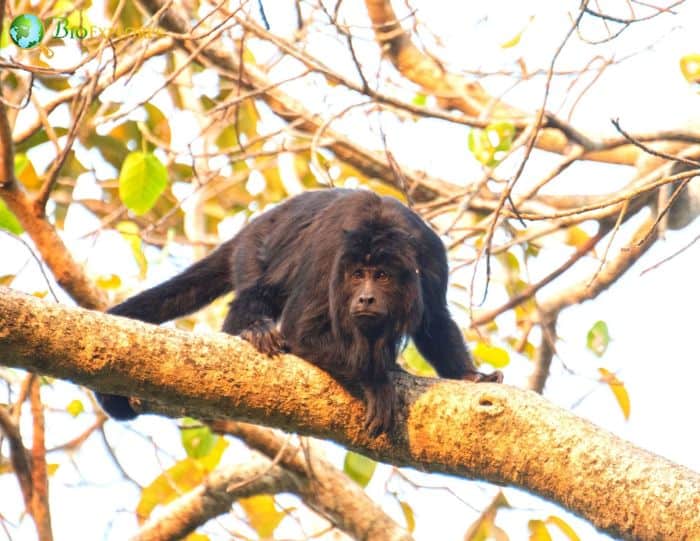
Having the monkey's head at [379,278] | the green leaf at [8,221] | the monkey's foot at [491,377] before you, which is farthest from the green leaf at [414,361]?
the green leaf at [8,221]

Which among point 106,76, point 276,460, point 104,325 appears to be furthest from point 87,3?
point 104,325

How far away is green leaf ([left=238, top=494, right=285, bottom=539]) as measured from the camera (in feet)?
17.9

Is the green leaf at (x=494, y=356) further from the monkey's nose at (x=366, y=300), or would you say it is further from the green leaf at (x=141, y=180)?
the green leaf at (x=141, y=180)

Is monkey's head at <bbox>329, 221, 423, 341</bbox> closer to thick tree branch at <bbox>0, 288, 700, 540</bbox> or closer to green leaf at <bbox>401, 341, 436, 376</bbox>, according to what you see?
thick tree branch at <bbox>0, 288, 700, 540</bbox>

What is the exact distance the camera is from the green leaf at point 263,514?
545 cm

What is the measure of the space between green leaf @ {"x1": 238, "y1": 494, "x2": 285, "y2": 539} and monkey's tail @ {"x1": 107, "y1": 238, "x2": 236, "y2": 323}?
5.39ft

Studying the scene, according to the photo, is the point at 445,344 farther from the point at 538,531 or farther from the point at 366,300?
the point at 538,531

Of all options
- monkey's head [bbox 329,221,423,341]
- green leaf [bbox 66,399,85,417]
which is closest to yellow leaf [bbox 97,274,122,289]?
green leaf [bbox 66,399,85,417]

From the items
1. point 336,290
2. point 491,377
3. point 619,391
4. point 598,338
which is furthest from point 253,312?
point 619,391

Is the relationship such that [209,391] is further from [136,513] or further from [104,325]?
[136,513]

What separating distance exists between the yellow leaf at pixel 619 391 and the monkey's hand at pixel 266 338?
2187 millimetres

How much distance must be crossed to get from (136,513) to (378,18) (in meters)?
3.23

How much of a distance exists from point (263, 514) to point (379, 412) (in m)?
2.69

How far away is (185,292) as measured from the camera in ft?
13.8
